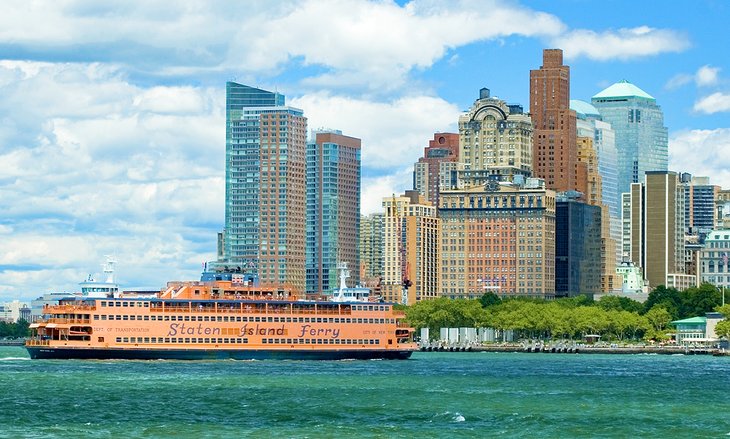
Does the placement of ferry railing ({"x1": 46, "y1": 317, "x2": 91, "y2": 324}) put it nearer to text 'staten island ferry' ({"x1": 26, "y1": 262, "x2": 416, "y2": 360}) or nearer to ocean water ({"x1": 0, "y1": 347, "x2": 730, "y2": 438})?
text 'staten island ferry' ({"x1": 26, "y1": 262, "x2": 416, "y2": 360})

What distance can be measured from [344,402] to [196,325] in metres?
72.3

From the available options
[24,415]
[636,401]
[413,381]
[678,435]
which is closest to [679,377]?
[413,381]

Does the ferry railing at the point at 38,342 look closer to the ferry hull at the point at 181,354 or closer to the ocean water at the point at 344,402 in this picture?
the ferry hull at the point at 181,354

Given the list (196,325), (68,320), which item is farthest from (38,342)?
(196,325)

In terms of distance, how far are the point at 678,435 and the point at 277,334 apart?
102 metres

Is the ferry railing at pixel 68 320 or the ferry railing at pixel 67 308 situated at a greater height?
the ferry railing at pixel 67 308

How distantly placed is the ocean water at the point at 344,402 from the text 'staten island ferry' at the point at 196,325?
23.6ft

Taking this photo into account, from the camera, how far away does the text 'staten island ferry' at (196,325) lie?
607 feet

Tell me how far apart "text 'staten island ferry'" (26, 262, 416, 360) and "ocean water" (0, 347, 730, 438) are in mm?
7203

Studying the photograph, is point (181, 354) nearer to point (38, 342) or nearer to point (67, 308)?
point (67, 308)

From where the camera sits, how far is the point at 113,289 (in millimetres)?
193750

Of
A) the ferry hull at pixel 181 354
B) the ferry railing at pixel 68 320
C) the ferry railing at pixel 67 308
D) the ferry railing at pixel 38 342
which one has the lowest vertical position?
the ferry hull at pixel 181 354

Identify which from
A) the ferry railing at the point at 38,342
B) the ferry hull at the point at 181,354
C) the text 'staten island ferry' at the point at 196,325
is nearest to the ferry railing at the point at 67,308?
the text 'staten island ferry' at the point at 196,325

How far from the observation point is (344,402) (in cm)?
12081
